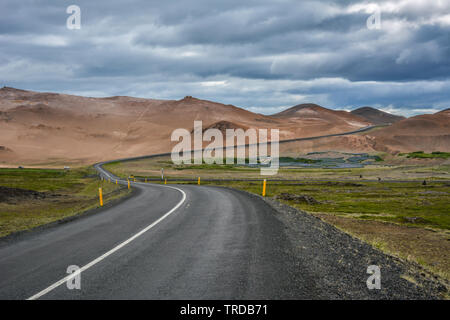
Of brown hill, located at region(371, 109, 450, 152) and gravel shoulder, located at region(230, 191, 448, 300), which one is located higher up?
brown hill, located at region(371, 109, 450, 152)

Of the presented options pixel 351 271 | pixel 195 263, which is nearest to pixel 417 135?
pixel 351 271

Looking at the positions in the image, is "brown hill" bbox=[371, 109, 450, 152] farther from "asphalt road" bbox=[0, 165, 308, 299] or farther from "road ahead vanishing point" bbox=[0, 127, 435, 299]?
"asphalt road" bbox=[0, 165, 308, 299]

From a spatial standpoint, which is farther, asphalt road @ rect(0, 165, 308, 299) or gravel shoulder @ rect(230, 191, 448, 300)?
gravel shoulder @ rect(230, 191, 448, 300)

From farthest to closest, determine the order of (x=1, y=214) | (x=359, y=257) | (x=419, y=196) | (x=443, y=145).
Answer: (x=443, y=145), (x=419, y=196), (x=1, y=214), (x=359, y=257)

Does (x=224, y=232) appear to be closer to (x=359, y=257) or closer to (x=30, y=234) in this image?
(x=359, y=257)

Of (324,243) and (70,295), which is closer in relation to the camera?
(70,295)

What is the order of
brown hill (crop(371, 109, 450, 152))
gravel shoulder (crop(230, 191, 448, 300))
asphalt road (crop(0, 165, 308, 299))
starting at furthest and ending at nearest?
brown hill (crop(371, 109, 450, 152))
gravel shoulder (crop(230, 191, 448, 300))
asphalt road (crop(0, 165, 308, 299))

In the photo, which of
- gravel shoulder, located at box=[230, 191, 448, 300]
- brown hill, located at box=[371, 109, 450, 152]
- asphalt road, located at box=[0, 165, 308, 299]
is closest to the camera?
asphalt road, located at box=[0, 165, 308, 299]

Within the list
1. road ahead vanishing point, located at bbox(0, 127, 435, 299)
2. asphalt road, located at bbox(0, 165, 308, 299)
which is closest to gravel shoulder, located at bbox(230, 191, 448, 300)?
road ahead vanishing point, located at bbox(0, 127, 435, 299)

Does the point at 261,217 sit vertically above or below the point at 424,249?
above

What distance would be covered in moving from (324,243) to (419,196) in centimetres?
3425

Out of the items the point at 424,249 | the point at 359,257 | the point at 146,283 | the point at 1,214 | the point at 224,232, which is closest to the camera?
the point at 146,283
